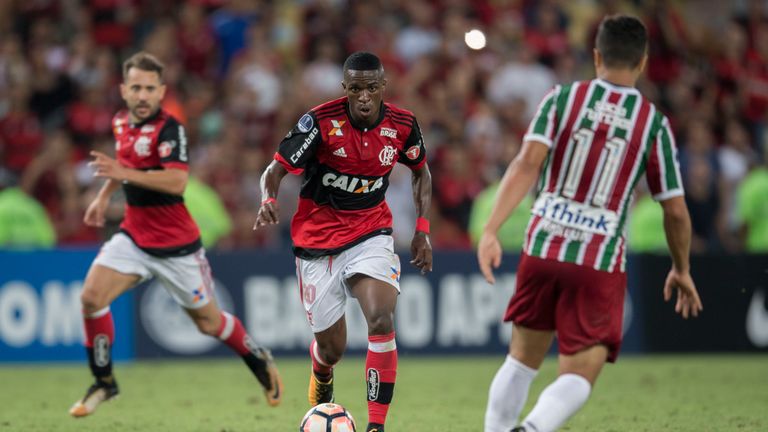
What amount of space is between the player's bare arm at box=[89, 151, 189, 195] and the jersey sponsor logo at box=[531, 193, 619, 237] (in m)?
3.40

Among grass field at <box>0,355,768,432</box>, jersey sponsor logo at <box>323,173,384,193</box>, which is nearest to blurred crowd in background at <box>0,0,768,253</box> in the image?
grass field at <box>0,355,768,432</box>

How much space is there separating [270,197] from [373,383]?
4.20 ft

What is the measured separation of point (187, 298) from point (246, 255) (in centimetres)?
425

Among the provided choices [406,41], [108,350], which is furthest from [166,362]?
[406,41]

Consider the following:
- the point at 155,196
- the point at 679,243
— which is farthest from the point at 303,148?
the point at 679,243

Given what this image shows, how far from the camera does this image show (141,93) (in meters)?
8.59

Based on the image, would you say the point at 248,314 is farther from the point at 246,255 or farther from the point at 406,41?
the point at 406,41

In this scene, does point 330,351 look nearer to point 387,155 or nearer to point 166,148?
point 387,155

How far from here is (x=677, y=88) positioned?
1683 centimetres

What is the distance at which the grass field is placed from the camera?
8258mm

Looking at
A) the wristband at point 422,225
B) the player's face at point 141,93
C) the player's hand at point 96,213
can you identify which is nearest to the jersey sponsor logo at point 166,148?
the player's face at point 141,93

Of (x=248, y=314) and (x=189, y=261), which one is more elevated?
(x=189, y=261)

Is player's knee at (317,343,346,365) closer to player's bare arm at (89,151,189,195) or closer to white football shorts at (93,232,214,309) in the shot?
white football shorts at (93,232,214,309)

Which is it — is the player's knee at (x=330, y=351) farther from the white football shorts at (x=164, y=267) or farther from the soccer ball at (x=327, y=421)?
the white football shorts at (x=164, y=267)
